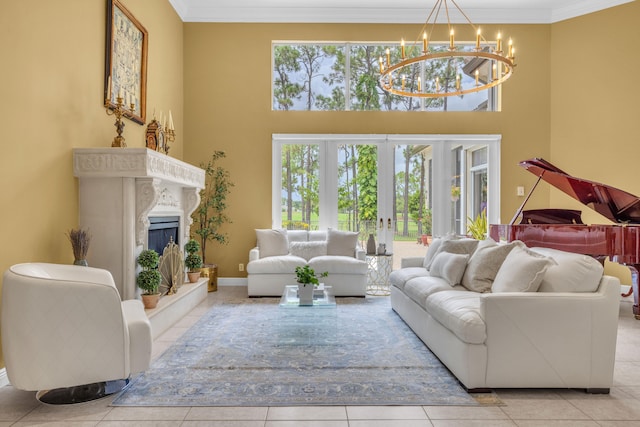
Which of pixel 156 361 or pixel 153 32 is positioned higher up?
pixel 153 32

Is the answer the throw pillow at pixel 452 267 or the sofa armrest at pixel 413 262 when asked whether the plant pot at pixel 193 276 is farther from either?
the throw pillow at pixel 452 267

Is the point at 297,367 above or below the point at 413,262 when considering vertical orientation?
below

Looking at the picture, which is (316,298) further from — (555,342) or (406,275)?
(555,342)

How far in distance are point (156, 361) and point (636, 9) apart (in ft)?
23.9

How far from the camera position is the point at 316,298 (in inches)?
156

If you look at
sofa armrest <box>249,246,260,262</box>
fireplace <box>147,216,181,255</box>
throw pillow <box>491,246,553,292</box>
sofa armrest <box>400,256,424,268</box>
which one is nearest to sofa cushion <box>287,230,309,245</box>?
sofa armrest <box>249,246,260,262</box>

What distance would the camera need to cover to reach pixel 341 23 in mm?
6527

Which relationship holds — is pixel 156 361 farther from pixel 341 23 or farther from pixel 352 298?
pixel 341 23

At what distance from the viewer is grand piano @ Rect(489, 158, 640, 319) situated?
13.2 ft

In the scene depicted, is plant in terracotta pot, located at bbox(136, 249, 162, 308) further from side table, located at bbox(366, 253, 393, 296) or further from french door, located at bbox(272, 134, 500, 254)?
side table, located at bbox(366, 253, 393, 296)

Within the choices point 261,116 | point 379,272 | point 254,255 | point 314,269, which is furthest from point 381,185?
point 254,255

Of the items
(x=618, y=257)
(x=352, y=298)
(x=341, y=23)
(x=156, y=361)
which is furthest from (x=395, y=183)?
(x=156, y=361)

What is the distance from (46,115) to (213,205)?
10.6 feet

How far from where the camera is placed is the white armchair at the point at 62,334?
90.7 inches
